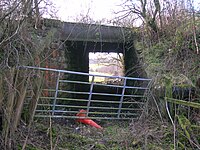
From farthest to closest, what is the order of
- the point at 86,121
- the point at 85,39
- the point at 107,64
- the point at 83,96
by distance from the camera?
the point at 107,64 → the point at 83,96 → the point at 85,39 → the point at 86,121

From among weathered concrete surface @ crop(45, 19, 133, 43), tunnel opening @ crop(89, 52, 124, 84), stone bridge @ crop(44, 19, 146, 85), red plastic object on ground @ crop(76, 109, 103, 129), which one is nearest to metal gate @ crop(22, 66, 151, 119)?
red plastic object on ground @ crop(76, 109, 103, 129)

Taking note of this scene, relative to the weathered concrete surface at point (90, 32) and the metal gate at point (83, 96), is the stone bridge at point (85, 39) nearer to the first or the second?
the weathered concrete surface at point (90, 32)

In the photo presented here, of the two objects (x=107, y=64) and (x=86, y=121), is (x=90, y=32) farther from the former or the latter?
(x=107, y=64)

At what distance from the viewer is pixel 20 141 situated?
322 centimetres

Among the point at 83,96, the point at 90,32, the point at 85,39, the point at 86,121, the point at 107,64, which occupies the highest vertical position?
the point at 90,32

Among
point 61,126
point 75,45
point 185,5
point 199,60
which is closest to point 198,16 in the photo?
point 185,5

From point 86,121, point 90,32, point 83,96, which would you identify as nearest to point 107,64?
point 83,96

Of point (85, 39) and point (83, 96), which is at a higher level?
point (85, 39)

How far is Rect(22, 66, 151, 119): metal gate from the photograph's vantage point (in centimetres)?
453

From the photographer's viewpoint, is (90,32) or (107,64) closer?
(90,32)

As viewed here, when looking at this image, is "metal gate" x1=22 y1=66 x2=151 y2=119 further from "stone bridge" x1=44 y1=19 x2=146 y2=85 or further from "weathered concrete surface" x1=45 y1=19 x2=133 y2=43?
"weathered concrete surface" x1=45 y1=19 x2=133 y2=43

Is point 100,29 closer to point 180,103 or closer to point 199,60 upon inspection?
point 199,60

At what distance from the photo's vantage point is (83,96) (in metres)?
7.75

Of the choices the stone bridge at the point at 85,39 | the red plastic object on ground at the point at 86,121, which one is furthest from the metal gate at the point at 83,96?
the stone bridge at the point at 85,39
